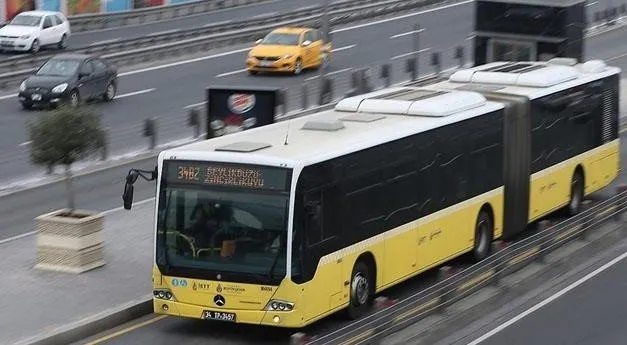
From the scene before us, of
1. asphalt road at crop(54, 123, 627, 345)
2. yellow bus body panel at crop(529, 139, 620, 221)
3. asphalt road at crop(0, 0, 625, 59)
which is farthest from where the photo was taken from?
asphalt road at crop(0, 0, 625, 59)

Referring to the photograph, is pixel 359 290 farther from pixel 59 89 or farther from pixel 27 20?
pixel 27 20

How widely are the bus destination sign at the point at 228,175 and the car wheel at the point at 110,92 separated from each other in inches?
994

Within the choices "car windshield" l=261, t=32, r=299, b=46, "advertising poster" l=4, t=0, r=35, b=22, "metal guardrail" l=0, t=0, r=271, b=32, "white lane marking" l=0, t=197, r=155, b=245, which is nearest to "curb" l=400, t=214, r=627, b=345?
"white lane marking" l=0, t=197, r=155, b=245

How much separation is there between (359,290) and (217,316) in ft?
7.09

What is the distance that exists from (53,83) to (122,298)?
2246cm

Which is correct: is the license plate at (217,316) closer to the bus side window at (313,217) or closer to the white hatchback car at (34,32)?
the bus side window at (313,217)

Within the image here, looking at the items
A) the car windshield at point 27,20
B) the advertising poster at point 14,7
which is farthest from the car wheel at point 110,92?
the advertising poster at point 14,7

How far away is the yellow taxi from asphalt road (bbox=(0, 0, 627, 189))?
1.42 feet

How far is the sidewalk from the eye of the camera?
17.0m

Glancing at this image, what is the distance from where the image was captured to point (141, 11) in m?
64.8

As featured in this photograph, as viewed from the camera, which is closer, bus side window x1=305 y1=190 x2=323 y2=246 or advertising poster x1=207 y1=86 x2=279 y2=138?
bus side window x1=305 y1=190 x2=323 y2=246

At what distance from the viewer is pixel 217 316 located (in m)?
16.5

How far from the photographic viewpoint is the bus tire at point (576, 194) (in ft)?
82.3

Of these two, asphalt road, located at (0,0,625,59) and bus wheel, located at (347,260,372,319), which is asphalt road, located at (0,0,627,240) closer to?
asphalt road, located at (0,0,625,59)
